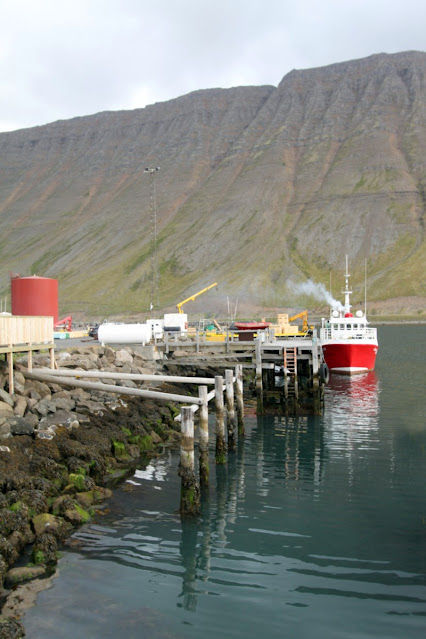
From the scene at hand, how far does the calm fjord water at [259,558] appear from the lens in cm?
1179

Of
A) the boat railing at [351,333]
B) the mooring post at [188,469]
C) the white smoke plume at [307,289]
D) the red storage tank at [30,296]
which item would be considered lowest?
the mooring post at [188,469]

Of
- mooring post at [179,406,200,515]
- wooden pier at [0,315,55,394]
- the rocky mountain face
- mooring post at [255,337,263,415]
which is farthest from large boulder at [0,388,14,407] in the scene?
the rocky mountain face

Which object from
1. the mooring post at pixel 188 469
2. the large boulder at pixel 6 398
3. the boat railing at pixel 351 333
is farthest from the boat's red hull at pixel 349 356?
the mooring post at pixel 188 469

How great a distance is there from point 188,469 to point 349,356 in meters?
37.8

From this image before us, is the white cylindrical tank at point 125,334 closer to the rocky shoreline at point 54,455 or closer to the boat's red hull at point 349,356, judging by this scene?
the rocky shoreline at point 54,455

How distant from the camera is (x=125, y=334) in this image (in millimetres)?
43781

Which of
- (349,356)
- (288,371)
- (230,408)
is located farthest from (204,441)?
(349,356)

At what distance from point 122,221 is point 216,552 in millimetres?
186274

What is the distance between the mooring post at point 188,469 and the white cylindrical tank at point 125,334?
85.0 ft

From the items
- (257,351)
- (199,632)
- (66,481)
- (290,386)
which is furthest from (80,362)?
(199,632)

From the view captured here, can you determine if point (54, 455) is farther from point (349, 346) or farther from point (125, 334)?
point (349, 346)

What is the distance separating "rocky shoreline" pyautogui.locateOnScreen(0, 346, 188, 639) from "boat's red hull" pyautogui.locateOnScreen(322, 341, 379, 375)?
25351 mm

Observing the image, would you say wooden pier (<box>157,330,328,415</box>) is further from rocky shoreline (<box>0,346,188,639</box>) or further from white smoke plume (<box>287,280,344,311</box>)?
white smoke plume (<box>287,280,344,311</box>)

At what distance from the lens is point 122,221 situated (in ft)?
642
